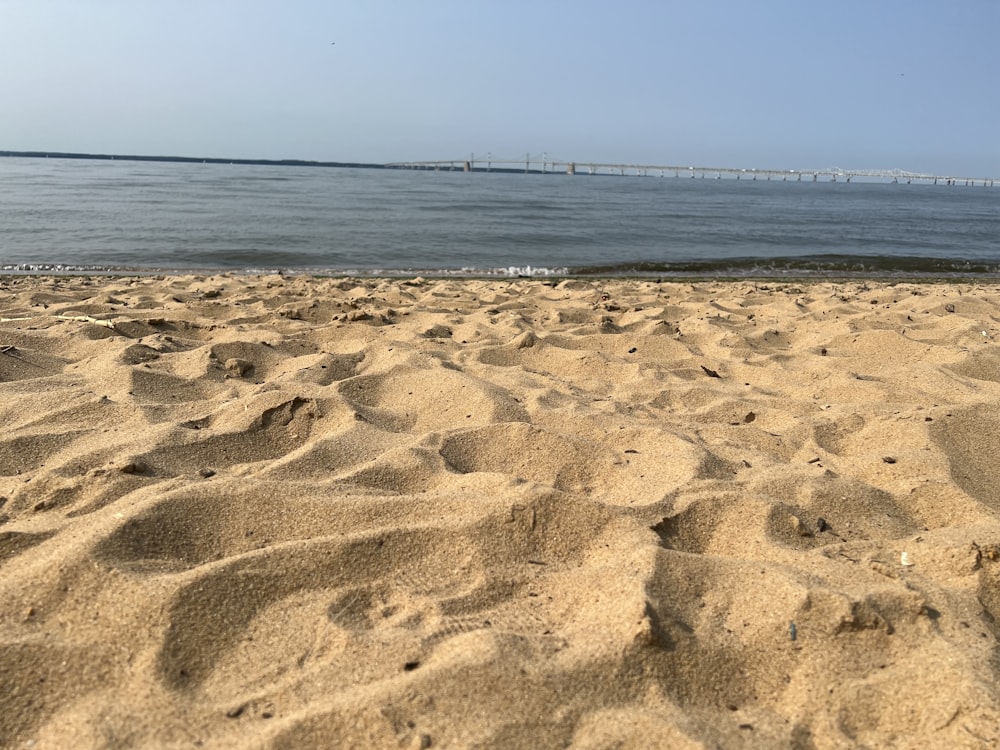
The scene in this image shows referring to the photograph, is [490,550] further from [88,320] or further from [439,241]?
[439,241]

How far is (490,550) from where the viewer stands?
5.49 feet

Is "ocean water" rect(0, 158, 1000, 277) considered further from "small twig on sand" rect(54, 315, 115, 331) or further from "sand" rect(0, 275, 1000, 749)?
"sand" rect(0, 275, 1000, 749)

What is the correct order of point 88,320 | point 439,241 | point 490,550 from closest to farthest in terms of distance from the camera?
point 490,550 → point 88,320 → point 439,241

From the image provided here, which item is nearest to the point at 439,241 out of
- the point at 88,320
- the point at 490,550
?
the point at 88,320

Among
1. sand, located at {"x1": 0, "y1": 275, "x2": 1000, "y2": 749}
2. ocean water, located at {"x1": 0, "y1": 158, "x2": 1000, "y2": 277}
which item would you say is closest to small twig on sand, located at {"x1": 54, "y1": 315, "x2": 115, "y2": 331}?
sand, located at {"x1": 0, "y1": 275, "x2": 1000, "y2": 749}

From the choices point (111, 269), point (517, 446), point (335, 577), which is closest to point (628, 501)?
point (517, 446)

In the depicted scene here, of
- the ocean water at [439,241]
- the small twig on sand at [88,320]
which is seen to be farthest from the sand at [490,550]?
the ocean water at [439,241]

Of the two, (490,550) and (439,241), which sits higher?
(439,241)

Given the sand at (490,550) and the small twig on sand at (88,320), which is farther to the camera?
the small twig on sand at (88,320)

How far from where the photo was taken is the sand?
1195mm

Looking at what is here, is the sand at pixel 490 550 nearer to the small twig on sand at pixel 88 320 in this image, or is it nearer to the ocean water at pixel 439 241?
the small twig on sand at pixel 88 320

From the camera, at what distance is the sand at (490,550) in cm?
120

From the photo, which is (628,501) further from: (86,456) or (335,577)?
(86,456)

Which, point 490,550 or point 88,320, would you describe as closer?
point 490,550
